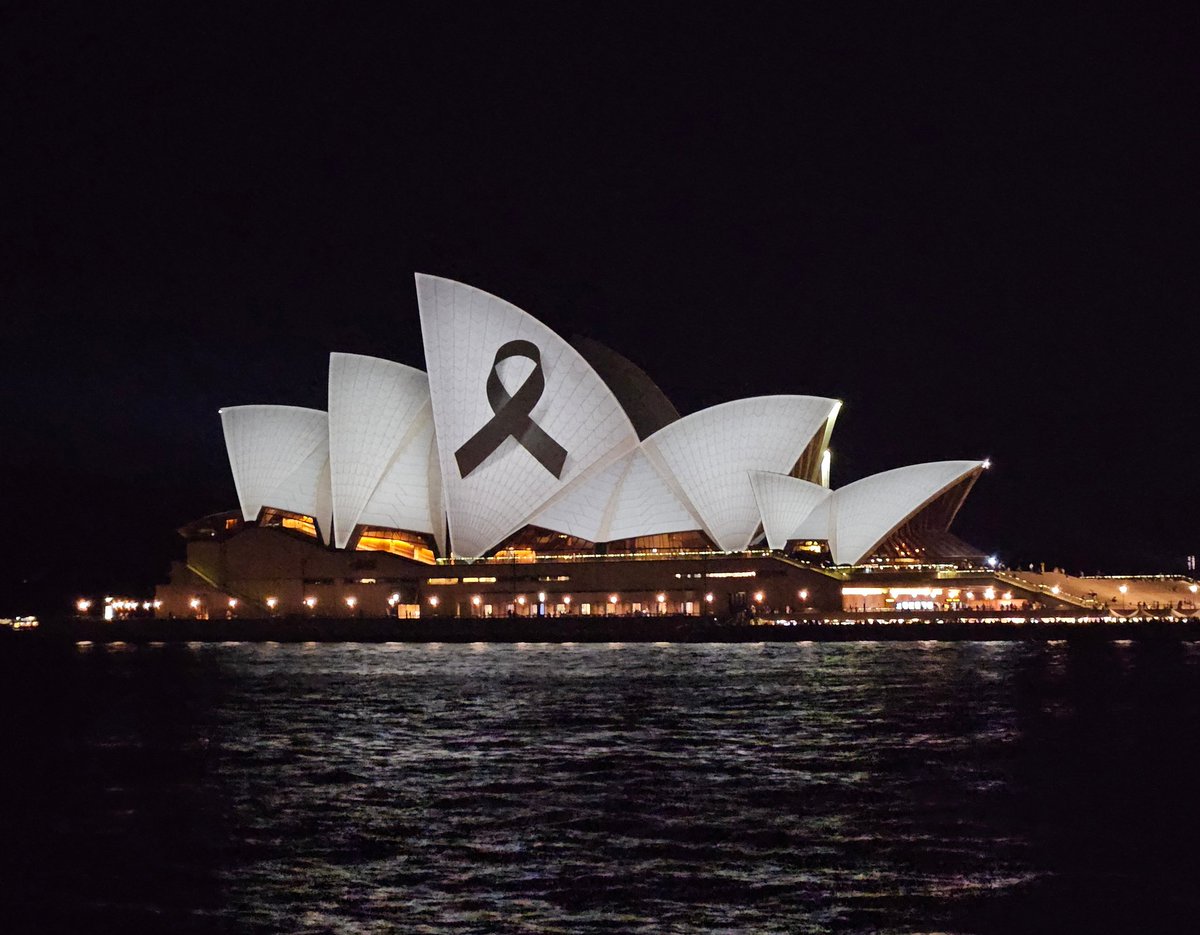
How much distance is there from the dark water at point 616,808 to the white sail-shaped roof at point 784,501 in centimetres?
2668

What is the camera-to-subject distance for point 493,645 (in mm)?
56438

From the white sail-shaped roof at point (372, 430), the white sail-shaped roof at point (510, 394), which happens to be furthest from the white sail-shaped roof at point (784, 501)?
the white sail-shaped roof at point (372, 430)

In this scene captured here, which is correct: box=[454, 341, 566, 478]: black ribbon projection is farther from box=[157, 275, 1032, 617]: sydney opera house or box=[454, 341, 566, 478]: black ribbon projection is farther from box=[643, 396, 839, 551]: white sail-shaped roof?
box=[643, 396, 839, 551]: white sail-shaped roof

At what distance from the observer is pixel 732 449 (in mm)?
59469

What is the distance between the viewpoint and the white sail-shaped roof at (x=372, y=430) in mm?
59969

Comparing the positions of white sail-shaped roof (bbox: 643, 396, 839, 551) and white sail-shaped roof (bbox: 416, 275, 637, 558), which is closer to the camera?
white sail-shaped roof (bbox: 416, 275, 637, 558)

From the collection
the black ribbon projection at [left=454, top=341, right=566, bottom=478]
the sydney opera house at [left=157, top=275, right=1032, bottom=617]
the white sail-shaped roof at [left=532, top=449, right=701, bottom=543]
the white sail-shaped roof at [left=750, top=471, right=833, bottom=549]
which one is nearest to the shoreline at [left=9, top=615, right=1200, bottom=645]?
the sydney opera house at [left=157, top=275, right=1032, bottom=617]

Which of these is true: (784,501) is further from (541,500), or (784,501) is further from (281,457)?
(281,457)

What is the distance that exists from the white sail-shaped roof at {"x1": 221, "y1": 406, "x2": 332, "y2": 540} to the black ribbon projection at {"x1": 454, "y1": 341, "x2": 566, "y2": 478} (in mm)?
9137

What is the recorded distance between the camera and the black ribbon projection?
57.4m

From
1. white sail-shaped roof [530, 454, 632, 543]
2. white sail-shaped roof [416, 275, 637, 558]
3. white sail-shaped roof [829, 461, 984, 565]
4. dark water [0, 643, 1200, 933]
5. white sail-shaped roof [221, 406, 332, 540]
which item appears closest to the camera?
dark water [0, 643, 1200, 933]

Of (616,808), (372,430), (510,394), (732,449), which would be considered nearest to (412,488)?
(372,430)

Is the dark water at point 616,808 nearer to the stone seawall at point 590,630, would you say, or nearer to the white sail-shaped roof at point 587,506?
the stone seawall at point 590,630

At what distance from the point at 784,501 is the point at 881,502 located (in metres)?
4.10
